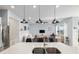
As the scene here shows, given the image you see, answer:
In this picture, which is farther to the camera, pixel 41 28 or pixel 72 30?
pixel 41 28

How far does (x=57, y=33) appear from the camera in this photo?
3.04m

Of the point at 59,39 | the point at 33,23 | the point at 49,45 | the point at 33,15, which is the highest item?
the point at 33,15

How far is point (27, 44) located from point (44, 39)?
1.86 ft

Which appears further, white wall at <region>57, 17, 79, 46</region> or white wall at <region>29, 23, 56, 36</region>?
white wall at <region>29, 23, 56, 36</region>

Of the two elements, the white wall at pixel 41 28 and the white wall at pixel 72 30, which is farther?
the white wall at pixel 41 28

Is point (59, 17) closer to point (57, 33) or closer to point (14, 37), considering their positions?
point (57, 33)

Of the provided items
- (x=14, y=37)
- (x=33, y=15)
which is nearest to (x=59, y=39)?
(x=33, y=15)

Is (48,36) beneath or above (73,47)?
above

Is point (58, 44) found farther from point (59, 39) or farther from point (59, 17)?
point (59, 17)
